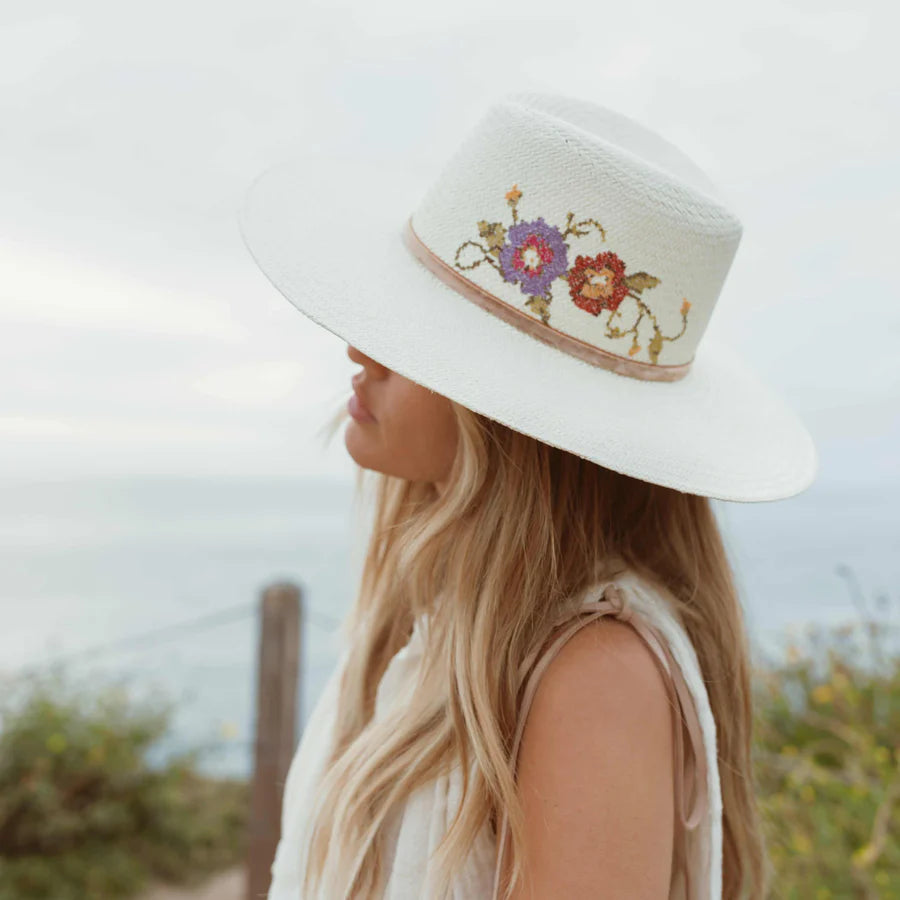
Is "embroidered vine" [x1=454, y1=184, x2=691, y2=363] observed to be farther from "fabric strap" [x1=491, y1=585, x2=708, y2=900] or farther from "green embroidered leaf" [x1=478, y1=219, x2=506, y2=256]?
"fabric strap" [x1=491, y1=585, x2=708, y2=900]

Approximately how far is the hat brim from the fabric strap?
6.2 inches

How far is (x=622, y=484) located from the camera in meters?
1.37

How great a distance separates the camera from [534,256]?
3.97ft

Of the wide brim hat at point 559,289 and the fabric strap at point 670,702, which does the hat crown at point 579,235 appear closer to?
the wide brim hat at point 559,289

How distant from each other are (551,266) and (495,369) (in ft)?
0.48

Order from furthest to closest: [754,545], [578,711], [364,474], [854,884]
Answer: [754,545] < [854,884] < [364,474] < [578,711]

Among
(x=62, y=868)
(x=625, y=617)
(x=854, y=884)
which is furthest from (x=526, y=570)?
(x=62, y=868)

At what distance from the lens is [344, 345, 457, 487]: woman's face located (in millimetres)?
1287

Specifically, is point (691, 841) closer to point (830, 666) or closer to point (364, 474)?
point (364, 474)

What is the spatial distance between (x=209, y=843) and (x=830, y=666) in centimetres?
249

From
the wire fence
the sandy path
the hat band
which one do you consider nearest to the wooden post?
the wire fence

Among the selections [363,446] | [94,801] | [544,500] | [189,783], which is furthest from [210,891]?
[544,500]

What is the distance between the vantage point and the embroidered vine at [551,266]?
1.20 meters

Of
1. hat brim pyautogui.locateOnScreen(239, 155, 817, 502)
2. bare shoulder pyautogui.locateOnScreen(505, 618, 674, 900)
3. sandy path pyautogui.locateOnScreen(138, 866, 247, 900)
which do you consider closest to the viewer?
bare shoulder pyautogui.locateOnScreen(505, 618, 674, 900)
